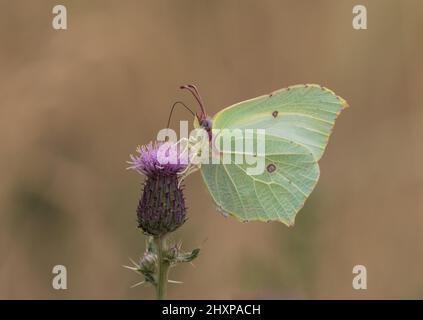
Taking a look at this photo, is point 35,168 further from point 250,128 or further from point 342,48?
point 342,48

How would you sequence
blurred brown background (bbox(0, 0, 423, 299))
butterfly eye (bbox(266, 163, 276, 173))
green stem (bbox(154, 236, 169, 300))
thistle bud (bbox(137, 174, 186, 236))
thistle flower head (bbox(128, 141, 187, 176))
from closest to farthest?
green stem (bbox(154, 236, 169, 300)) < thistle bud (bbox(137, 174, 186, 236)) < thistle flower head (bbox(128, 141, 187, 176)) < butterfly eye (bbox(266, 163, 276, 173)) < blurred brown background (bbox(0, 0, 423, 299))

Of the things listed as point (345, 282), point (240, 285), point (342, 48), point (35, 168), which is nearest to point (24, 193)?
point (35, 168)

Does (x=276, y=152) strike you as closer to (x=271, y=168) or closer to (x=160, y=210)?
(x=271, y=168)

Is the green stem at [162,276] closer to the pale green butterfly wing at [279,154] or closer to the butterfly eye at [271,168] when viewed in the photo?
the pale green butterfly wing at [279,154]

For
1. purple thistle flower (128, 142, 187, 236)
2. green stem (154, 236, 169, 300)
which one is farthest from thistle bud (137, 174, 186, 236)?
green stem (154, 236, 169, 300)

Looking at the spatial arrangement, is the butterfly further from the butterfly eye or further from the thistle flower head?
the thistle flower head

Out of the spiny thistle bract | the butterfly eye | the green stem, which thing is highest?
the butterfly eye
